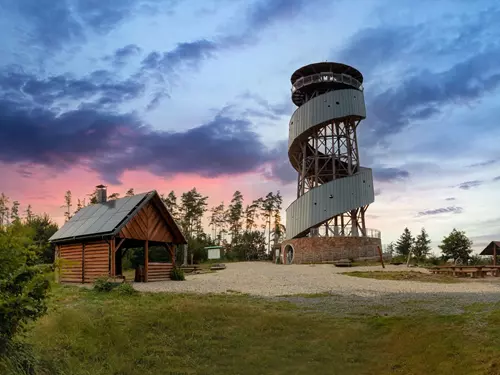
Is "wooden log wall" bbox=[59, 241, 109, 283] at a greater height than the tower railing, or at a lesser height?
A: lesser

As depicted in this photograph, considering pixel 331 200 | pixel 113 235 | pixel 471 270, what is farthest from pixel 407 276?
pixel 331 200

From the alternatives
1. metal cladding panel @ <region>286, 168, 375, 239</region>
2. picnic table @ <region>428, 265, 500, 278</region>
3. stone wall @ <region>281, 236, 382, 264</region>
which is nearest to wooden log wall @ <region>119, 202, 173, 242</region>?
picnic table @ <region>428, 265, 500, 278</region>

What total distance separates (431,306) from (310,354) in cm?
633

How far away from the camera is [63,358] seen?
7078mm

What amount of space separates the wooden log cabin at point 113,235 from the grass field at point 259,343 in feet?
39.2

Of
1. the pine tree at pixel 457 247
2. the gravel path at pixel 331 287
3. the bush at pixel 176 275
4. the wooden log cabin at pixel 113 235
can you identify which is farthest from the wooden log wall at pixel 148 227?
the pine tree at pixel 457 247

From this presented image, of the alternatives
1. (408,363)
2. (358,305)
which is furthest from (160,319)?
(358,305)

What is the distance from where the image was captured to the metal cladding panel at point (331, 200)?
43.9 metres

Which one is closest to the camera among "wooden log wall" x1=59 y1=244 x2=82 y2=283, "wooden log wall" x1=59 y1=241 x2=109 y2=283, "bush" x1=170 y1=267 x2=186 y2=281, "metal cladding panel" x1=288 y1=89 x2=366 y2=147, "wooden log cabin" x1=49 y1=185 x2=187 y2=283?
"wooden log cabin" x1=49 y1=185 x2=187 y2=283

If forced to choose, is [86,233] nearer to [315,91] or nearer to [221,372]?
[221,372]

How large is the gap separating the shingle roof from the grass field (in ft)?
39.2

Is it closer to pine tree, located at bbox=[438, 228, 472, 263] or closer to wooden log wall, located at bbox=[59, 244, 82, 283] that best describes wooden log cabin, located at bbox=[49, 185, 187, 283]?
wooden log wall, located at bbox=[59, 244, 82, 283]

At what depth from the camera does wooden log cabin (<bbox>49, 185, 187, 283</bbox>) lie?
2256 cm

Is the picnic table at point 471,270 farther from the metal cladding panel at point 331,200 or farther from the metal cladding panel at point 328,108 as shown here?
the metal cladding panel at point 328,108
